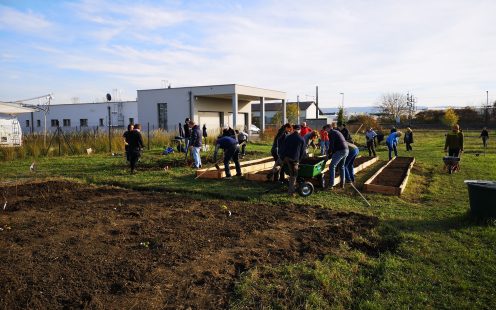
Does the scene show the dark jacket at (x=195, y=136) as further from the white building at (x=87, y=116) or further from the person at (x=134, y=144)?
the white building at (x=87, y=116)

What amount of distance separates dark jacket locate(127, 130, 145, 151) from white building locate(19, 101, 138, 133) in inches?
1032

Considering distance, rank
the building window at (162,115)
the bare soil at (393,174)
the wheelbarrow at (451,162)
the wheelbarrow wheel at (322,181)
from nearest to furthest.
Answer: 1. the wheelbarrow wheel at (322,181)
2. the bare soil at (393,174)
3. the wheelbarrow at (451,162)
4. the building window at (162,115)

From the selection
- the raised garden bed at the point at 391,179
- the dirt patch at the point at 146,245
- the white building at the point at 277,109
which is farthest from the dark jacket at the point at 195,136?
the white building at the point at 277,109

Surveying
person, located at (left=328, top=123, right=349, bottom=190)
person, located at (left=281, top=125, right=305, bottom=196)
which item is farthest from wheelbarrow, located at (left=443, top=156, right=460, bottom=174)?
person, located at (left=281, top=125, right=305, bottom=196)

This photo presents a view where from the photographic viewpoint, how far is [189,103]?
106ft

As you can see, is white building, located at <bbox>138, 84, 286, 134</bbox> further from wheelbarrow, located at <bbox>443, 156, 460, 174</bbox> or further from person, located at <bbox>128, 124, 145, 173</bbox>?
wheelbarrow, located at <bbox>443, 156, 460, 174</bbox>

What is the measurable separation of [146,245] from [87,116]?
40411mm

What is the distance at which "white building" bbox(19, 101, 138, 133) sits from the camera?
131 feet

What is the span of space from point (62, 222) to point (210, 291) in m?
3.66

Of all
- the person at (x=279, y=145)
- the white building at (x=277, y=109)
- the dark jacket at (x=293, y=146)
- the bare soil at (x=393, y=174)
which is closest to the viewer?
the dark jacket at (x=293, y=146)

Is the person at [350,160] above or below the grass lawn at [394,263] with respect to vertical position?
above

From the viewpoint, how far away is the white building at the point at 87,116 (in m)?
39.9

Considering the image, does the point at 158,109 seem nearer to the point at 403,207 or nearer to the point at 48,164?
the point at 48,164

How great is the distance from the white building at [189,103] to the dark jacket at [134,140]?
18074mm
